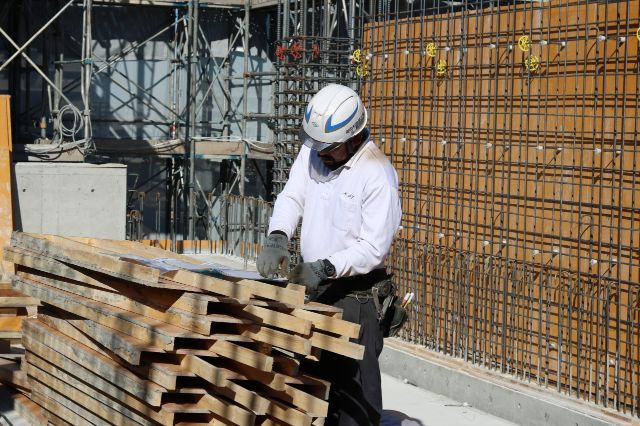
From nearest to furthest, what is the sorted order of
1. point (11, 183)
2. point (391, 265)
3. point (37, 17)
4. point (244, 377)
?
point (244, 377) → point (391, 265) → point (11, 183) → point (37, 17)

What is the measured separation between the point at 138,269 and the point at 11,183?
498 inches

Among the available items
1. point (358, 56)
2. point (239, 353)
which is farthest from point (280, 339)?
point (358, 56)

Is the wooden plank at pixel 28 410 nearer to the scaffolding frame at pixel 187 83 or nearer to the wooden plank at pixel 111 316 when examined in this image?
the wooden plank at pixel 111 316

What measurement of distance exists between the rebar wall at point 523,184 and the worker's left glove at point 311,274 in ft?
10.9

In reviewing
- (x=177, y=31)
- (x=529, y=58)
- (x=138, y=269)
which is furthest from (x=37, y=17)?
(x=138, y=269)

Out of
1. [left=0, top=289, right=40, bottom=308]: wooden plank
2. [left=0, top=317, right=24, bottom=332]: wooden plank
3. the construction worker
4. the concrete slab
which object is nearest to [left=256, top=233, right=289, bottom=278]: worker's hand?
the construction worker

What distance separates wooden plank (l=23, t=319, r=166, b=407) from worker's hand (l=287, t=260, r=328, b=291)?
915mm

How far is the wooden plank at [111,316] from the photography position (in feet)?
19.5

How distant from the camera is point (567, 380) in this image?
9.12 meters

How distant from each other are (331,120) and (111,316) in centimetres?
173

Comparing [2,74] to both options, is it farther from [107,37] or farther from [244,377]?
[244,377]

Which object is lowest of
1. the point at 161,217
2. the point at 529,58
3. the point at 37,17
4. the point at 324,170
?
the point at 161,217

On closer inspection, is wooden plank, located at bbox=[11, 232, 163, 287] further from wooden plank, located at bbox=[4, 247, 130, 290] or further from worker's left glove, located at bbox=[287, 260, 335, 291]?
worker's left glove, located at bbox=[287, 260, 335, 291]

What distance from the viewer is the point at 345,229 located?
245 inches
